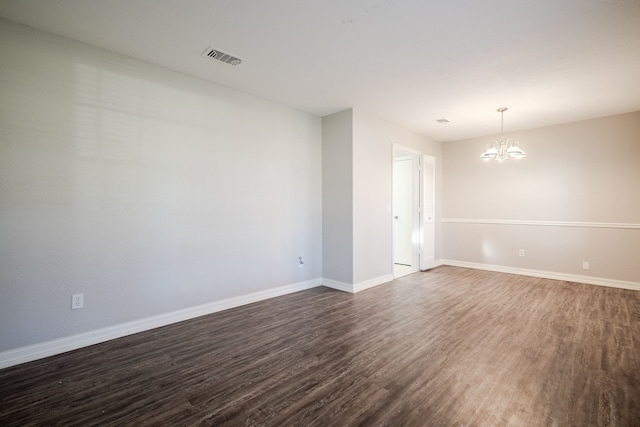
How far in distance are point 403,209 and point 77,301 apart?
5507 millimetres

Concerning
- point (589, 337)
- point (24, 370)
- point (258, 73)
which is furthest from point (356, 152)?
point (24, 370)

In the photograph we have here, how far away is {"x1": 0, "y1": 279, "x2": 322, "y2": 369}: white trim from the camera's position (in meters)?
2.31

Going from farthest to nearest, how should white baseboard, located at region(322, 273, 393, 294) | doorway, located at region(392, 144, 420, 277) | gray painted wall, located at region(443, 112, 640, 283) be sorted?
1. doorway, located at region(392, 144, 420, 277)
2. gray painted wall, located at region(443, 112, 640, 283)
3. white baseboard, located at region(322, 273, 393, 294)

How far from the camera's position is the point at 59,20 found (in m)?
2.30

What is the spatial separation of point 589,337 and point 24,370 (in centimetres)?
496

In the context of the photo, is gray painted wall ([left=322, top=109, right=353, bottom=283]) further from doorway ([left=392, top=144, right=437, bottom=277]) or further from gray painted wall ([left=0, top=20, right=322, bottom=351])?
doorway ([left=392, top=144, right=437, bottom=277])

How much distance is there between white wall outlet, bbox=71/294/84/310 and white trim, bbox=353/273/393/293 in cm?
317

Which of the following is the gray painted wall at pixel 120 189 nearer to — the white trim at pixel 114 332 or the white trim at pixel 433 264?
the white trim at pixel 114 332

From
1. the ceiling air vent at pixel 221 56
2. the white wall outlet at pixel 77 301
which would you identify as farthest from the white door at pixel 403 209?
the white wall outlet at pixel 77 301

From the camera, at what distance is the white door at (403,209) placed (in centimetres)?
592

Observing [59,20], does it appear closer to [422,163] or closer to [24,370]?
[24,370]

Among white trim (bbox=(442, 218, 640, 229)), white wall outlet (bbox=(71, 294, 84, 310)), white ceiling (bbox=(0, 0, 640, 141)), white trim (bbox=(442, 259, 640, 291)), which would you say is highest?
white ceiling (bbox=(0, 0, 640, 141))

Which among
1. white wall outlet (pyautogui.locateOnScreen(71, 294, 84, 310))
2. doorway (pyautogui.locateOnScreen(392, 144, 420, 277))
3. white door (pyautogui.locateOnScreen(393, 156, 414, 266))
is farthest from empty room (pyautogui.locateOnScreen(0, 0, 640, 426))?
white door (pyautogui.locateOnScreen(393, 156, 414, 266))

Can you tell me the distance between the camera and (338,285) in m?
4.43
